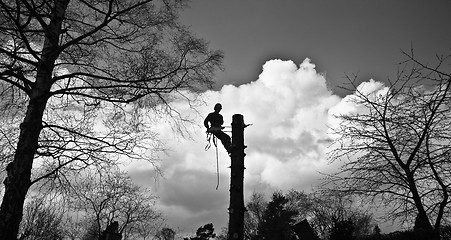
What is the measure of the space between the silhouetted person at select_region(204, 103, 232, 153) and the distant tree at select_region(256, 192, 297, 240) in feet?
73.7

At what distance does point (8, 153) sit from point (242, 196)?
529 cm

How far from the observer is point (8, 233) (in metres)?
4.64

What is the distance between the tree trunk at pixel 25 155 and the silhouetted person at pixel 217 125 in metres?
3.27

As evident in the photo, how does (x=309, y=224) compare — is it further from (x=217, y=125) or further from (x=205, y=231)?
(x=205, y=231)

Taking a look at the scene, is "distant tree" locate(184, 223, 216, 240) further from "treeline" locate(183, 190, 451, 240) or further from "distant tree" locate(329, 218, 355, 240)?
"distant tree" locate(329, 218, 355, 240)

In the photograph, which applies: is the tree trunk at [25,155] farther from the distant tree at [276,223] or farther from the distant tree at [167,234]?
the distant tree at [167,234]

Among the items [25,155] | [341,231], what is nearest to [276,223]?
[341,231]

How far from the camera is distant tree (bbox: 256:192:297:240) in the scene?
92.0 feet

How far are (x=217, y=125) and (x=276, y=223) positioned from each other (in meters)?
26.5

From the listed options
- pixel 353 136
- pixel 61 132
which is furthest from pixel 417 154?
pixel 61 132

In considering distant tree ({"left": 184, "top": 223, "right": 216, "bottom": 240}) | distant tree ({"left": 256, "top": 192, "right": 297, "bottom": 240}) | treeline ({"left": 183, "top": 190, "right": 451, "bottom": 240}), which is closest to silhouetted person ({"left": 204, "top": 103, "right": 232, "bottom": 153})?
treeline ({"left": 183, "top": 190, "right": 451, "bottom": 240})

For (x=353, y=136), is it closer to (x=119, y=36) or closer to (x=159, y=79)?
(x=159, y=79)

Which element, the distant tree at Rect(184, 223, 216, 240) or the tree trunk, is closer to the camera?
the tree trunk

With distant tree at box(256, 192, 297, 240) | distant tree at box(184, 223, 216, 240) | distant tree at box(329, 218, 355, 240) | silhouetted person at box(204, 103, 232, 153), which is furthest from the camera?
distant tree at box(184, 223, 216, 240)
